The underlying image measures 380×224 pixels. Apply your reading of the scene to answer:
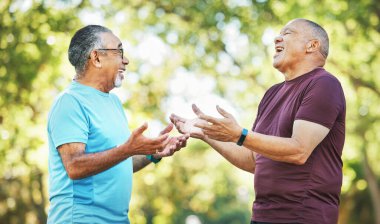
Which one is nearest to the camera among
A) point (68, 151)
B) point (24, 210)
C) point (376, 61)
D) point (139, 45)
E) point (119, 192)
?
point (68, 151)

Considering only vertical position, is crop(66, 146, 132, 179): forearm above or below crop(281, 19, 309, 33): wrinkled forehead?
below

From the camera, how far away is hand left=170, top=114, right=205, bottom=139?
4525 millimetres

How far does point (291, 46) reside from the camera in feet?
14.4

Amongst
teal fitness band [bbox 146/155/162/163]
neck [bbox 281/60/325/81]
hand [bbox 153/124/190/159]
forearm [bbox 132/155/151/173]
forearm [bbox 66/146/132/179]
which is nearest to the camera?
forearm [bbox 66/146/132/179]

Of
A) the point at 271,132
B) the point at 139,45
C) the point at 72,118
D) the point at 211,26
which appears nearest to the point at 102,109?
the point at 72,118

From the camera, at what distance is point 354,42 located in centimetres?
1491

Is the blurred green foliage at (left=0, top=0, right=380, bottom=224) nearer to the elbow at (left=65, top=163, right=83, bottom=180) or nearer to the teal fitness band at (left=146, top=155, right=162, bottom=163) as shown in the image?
the teal fitness band at (left=146, top=155, right=162, bottom=163)

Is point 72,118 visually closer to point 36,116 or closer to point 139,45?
point 36,116

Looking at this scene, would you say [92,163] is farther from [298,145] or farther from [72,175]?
[298,145]

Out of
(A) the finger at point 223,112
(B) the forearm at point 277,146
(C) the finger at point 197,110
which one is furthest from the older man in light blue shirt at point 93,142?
(B) the forearm at point 277,146

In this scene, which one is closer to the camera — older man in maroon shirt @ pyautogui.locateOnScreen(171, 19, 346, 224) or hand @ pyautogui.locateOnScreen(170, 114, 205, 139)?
older man in maroon shirt @ pyautogui.locateOnScreen(171, 19, 346, 224)

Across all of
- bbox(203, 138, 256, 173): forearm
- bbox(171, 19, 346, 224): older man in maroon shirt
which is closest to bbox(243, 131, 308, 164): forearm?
bbox(171, 19, 346, 224): older man in maroon shirt

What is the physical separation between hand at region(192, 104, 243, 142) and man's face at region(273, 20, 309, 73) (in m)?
0.80

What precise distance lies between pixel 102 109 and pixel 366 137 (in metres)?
14.5
